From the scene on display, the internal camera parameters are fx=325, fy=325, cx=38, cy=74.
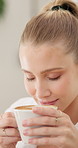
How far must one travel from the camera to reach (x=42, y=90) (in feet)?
3.89

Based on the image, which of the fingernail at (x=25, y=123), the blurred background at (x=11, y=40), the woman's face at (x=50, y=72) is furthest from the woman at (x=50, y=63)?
the blurred background at (x=11, y=40)

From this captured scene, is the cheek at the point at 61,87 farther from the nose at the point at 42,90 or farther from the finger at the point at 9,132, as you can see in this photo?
the finger at the point at 9,132

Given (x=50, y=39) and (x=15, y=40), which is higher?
(x=50, y=39)

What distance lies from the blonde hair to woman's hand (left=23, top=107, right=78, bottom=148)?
33 cm

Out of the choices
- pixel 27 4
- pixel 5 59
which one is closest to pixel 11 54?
pixel 5 59

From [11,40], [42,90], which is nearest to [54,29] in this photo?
[42,90]

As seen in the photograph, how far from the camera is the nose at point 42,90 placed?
1185 millimetres

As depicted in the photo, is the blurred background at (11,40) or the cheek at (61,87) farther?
the blurred background at (11,40)

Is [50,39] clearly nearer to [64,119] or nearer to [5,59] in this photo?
[64,119]

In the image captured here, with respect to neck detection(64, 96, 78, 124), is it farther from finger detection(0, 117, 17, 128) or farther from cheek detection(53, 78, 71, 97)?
finger detection(0, 117, 17, 128)

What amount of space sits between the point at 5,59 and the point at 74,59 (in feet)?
6.14

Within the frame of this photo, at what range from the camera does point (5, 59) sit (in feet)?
10.1

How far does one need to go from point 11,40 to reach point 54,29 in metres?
1.82

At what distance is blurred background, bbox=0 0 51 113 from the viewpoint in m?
3.02
